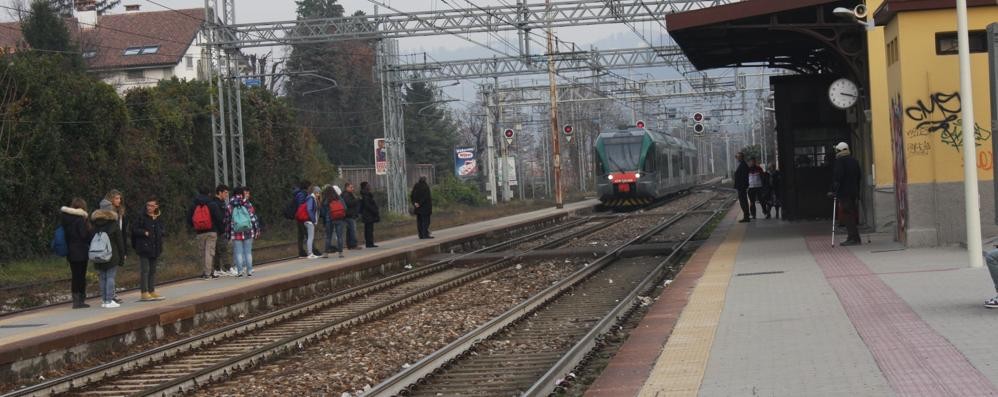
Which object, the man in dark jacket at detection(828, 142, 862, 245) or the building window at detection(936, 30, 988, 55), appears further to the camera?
the man in dark jacket at detection(828, 142, 862, 245)

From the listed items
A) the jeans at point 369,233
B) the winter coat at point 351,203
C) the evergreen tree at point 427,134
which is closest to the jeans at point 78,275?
the winter coat at point 351,203

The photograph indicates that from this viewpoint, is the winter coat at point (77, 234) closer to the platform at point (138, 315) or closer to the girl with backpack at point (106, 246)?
the girl with backpack at point (106, 246)

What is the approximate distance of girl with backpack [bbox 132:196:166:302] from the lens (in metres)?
17.3

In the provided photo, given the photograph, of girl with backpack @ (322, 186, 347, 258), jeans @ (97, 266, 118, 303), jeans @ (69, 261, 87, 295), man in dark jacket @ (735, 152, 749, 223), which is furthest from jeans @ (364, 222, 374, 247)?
jeans @ (97, 266, 118, 303)

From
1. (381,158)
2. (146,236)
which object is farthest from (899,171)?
(381,158)

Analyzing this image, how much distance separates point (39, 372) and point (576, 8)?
27.9 m

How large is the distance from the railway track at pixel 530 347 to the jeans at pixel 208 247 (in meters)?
6.01

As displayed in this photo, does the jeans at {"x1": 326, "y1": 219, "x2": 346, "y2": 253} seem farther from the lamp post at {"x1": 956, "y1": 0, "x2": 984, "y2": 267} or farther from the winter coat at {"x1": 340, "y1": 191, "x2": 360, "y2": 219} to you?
the lamp post at {"x1": 956, "y1": 0, "x2": 984, "y2": 267}

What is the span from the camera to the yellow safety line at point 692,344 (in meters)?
8.81

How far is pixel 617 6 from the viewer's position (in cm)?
3800


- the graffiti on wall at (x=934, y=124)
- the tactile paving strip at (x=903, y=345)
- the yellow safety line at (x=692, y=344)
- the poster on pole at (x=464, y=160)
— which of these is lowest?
the yellow safety line at (x=692, y=344)

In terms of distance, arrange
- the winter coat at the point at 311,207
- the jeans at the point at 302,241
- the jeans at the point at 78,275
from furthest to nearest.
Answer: the jeans at the point at 302,241
the winter coat at the point at 311,207
the jeans at the point at 78,275

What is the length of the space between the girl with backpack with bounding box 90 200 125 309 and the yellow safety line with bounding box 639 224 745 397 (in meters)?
7.49

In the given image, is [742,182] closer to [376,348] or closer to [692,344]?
[376,348]
